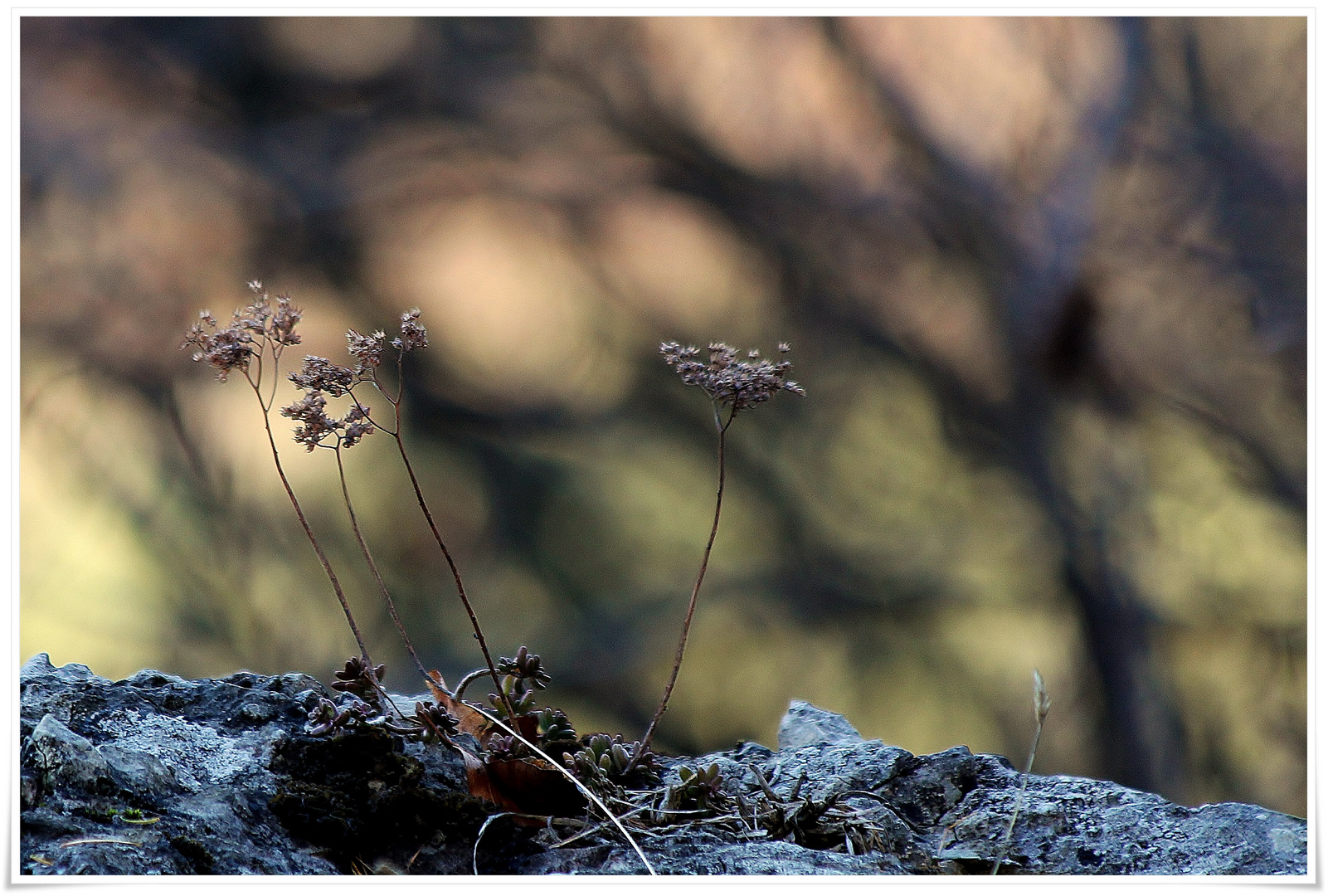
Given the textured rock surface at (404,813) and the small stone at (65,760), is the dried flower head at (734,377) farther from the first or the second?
the small stone at (65,760)

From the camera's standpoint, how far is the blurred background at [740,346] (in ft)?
6.48

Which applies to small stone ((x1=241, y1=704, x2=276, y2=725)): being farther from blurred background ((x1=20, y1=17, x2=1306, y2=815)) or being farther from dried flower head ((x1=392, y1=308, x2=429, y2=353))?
blurred background ((x1=20, y1=17, x2=1306, y2=815))

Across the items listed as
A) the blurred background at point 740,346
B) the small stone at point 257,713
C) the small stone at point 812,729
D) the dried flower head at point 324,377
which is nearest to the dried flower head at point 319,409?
the dried flower head at point 324,377

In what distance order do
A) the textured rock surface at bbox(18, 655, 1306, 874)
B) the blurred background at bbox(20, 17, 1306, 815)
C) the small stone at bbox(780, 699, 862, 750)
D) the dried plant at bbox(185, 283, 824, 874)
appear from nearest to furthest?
the textured rock surface at bbox(18, 655, 1306, 874), the dried plant at bbox(185, 283, 824, 874), the small stone at bbox(780, 699, 862, 750), the blurred background at bbox(20, 17, 1306, 815)

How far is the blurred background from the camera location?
1.98 metres

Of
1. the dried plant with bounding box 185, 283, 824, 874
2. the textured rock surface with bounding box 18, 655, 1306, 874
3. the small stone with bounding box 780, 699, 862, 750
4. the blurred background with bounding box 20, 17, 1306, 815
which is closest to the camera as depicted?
the textured rock surface with bounding box 18, 655, 1306, 874

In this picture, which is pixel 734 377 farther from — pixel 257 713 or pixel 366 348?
pixel 257 713

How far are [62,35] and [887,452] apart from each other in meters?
1.72

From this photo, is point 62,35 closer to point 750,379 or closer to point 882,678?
point 750,379

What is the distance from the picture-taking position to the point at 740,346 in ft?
6.84

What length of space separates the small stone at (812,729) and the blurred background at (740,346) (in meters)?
0.83

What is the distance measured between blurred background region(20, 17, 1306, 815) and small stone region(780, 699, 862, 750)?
0.83m

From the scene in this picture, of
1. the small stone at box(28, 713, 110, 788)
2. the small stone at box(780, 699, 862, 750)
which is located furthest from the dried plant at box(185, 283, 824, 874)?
the small stone at box(780, 699, 862, 750)

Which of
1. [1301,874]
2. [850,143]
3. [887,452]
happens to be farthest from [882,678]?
[1301,874]
